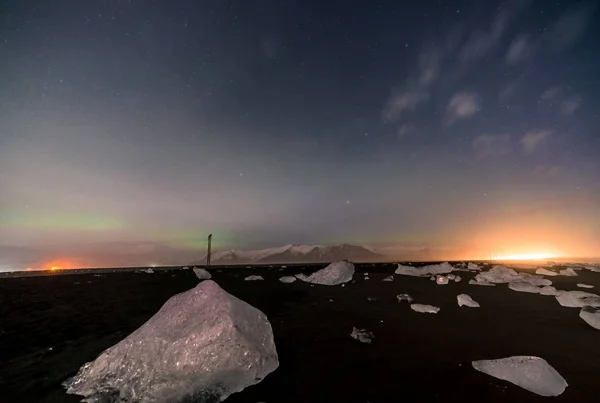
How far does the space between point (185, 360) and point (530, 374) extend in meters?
6.04

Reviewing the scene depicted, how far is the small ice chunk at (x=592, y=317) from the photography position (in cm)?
870

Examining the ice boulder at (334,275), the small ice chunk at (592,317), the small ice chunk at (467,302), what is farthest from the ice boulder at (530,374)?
the ice boulder at (334,275)

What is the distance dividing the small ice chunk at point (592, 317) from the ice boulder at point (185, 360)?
10235mm

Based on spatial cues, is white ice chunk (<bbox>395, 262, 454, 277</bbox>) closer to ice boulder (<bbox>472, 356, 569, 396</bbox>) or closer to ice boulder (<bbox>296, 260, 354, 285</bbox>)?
ice boulder (<bbox>296, 260, 354, 285</bbox>)

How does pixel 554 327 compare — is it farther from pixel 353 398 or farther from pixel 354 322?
pixel 353 398

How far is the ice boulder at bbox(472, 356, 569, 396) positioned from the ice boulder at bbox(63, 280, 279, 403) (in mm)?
4248

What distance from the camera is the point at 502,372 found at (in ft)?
16.6

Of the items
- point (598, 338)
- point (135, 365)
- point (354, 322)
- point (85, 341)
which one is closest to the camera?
point (135, 365)

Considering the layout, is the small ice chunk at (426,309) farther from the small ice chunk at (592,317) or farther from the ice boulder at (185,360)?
the ice boulder at (185,360)

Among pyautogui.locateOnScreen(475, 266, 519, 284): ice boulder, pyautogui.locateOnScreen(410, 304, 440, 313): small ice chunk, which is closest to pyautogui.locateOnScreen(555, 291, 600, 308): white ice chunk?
pyautogui.locateOnScreen(410, 304, 440, 313): small ice chunk

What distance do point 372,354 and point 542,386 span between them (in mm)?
3010

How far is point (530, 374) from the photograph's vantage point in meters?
4.78

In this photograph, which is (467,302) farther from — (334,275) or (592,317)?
(334,275)

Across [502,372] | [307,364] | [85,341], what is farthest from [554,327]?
[85,341]
